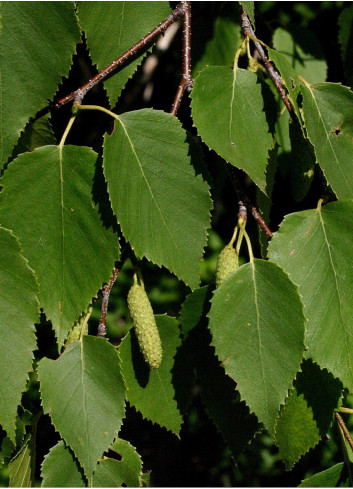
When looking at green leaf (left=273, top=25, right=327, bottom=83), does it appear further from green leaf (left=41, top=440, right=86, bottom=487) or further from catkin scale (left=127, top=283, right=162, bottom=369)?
green leaf (left=41, top=440, right=86, bottom=487)

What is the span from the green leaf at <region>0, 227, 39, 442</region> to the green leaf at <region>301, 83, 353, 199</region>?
0.44 m

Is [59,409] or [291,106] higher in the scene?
[291,106]

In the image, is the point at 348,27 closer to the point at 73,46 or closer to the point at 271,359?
the point at 73,46

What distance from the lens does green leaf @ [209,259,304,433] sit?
2.62ft

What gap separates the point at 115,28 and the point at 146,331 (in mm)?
477

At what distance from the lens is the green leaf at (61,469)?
874mm

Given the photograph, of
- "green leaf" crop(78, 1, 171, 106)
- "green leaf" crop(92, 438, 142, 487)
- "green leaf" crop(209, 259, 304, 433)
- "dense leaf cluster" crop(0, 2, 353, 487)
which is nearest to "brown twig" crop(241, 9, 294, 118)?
"dense leaf cluster" crop(0, 2, 353, 487)

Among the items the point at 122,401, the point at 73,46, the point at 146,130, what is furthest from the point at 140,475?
the point at 73,46

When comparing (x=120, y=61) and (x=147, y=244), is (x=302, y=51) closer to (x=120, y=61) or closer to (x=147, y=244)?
(x=120, y=61)

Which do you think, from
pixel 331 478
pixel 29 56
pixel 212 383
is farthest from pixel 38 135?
pixel 331 478

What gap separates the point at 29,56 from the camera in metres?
0.82

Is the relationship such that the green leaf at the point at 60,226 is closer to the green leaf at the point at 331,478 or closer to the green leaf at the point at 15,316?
the green leaf at the point at 15,316

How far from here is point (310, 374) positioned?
92 cm

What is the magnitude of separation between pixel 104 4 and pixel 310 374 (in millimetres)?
661
